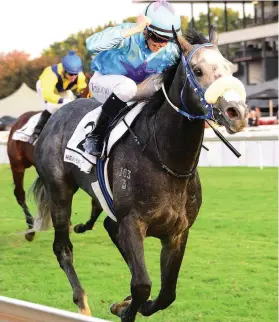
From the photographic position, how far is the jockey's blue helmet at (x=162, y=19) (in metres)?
4.86

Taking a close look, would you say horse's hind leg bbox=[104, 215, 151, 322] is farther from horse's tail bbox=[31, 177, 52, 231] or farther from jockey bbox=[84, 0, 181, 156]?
horse's tail bbox=[31, 177, 52, 231]

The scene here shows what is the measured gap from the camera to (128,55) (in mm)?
5152

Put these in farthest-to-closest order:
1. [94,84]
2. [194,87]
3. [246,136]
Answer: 1. [246,136]
2. [94,84]
3. [194,87]

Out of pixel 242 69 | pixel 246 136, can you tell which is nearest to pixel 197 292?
pixel 246 136

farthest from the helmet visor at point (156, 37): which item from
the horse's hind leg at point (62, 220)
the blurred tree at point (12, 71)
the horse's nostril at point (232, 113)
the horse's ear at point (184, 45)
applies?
the blurred tree at point (12, 71)

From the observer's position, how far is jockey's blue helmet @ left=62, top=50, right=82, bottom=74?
890 centimetres

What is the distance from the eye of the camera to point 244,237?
845 centimetres

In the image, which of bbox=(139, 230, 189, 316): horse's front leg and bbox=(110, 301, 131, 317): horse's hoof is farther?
bbox=(110, 301, 131, 317): horse's hoof

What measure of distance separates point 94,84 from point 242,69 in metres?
44.1

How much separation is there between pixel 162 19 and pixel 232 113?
1.17 m

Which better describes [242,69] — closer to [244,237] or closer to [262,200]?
[262,200]

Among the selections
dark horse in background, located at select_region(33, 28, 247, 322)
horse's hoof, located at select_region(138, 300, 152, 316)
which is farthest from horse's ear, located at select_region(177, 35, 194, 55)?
horse's hoof, located at select_region(138, 300, 152, 316)

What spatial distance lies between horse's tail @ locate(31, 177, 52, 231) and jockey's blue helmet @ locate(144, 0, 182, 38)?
2032 millimetres

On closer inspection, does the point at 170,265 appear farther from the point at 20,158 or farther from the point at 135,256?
the point at 20,158
